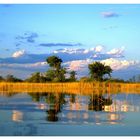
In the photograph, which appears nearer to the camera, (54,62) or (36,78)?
(36,78)

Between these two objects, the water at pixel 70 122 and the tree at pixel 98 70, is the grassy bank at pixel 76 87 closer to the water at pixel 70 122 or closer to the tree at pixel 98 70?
the tree at pixel 98 70

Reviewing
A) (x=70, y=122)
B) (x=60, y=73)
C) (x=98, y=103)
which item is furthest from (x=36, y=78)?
(x=70, y=122)

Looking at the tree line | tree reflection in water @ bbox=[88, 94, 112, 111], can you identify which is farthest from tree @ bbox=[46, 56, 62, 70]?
tree reflection in water @ bbox=[88, 94, 112, 111]

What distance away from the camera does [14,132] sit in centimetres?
708

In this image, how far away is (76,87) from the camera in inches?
675

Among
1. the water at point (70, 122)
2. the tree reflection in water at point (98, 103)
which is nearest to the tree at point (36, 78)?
the tree reflection in water at point (98, 103)

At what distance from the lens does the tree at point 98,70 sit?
20.3 metres

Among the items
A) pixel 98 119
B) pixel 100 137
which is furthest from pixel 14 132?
pixel 98 119

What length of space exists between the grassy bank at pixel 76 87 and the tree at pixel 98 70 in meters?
1.84

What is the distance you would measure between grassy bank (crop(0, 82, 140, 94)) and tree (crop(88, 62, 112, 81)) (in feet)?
6.03

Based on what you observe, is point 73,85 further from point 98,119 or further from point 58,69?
point 98,119

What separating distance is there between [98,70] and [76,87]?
3.87m

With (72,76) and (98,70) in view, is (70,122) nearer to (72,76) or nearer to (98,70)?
(72,76)
